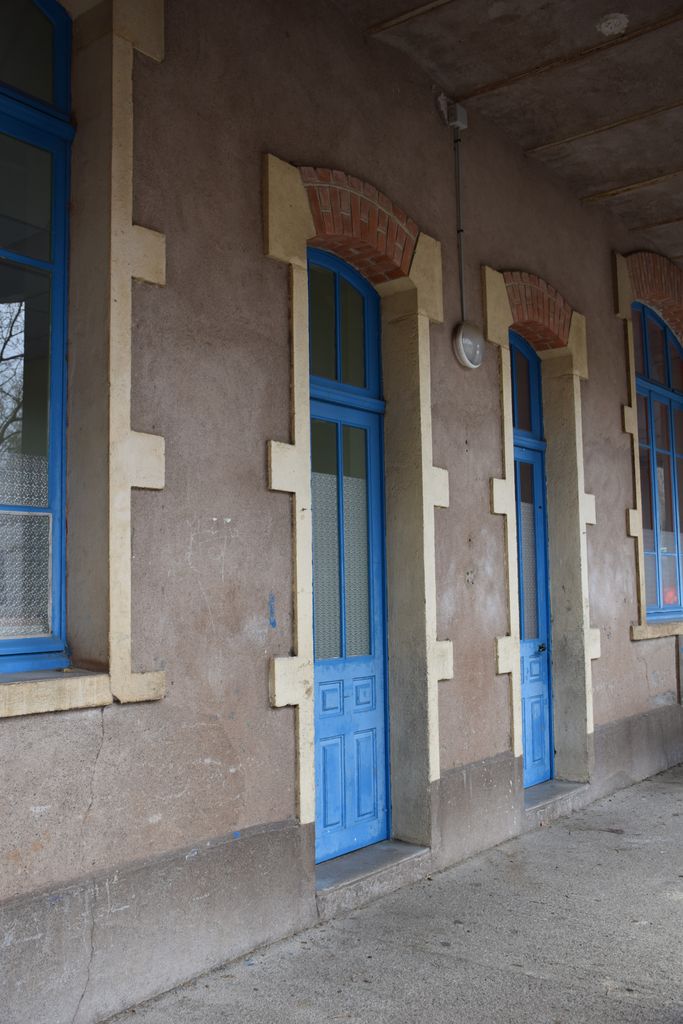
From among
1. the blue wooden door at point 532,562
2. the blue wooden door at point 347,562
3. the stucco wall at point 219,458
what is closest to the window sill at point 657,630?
the blue wooden door at point 532,562

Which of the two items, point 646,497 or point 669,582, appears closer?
point 646,497

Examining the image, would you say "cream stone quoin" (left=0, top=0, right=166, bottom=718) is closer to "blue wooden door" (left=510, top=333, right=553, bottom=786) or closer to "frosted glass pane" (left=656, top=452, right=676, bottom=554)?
"blue wooden door" (left=510, top=333, right=553, bottom=786)

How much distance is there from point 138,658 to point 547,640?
3971 mm

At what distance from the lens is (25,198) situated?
11.5 ft

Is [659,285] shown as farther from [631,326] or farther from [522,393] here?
[522,393]

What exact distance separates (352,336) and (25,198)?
2029mm

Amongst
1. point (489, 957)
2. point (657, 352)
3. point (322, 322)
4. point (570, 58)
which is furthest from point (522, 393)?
point (489, 957)

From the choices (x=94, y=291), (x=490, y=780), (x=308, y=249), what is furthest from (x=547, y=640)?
(x=94, y=291)

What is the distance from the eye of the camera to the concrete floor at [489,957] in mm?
3283

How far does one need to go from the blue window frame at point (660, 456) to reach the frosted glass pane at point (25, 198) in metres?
5.87

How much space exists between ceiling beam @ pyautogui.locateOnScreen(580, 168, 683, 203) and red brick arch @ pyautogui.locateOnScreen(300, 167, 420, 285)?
2.61 meters

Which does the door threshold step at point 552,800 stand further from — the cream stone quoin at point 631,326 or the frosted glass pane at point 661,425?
the frosted glass pane at point 661,425

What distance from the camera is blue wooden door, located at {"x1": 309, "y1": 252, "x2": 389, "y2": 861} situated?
15.4 feet

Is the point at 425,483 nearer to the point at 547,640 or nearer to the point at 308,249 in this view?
the point at 308,249
